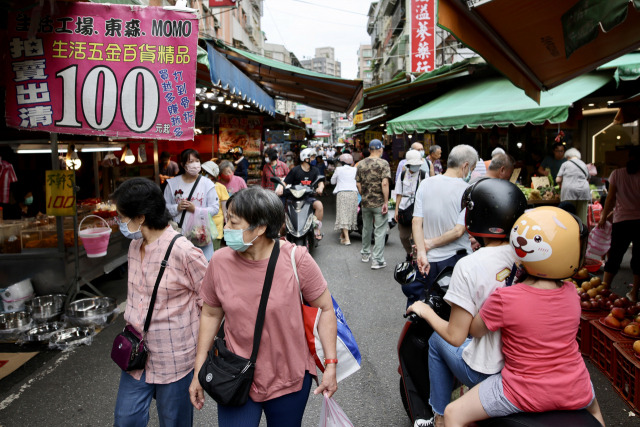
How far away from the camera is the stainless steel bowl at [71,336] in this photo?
4863 millimetres

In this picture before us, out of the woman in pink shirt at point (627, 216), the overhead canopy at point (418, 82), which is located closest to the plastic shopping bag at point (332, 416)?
the woman in pink shirt at point (627, 216)

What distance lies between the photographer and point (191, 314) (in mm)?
2635

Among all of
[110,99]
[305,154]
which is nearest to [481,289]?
[110,99]

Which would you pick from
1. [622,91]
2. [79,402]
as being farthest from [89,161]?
[622,91]

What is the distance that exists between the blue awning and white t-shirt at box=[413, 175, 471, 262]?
A: 3396 mm

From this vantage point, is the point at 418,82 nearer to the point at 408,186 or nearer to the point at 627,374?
the point at 408,186

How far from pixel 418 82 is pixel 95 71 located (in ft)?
32.9

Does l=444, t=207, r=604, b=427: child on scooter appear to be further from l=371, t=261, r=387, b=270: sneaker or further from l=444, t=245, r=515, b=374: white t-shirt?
l=371, t=261, r=387, b=270: sneaker

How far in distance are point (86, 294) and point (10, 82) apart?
2.77m

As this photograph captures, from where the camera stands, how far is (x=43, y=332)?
5.04 meters

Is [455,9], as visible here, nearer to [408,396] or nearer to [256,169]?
[408,396]

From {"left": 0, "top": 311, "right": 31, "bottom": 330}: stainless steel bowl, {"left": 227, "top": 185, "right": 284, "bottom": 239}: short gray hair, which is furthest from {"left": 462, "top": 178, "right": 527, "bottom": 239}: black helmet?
{"left": 0, "top": 311, "right": 31, "bottom": 330}: stainless steel bowl

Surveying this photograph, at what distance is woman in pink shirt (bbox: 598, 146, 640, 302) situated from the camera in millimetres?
5562

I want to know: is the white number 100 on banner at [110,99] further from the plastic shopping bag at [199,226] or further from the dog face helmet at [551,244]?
the dog face helmet at [551,244]
